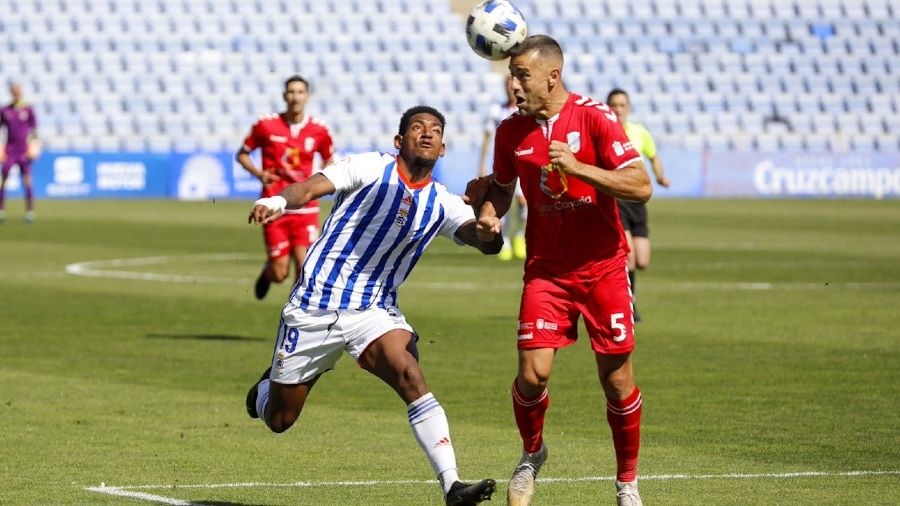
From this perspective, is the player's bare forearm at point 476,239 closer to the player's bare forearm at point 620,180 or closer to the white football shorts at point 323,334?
the white football shorts at point 323,334

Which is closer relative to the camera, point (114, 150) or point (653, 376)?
point (653, 376)

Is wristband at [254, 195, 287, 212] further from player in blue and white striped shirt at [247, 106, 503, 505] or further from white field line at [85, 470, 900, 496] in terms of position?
white field line at [85, 470, 900, 496]

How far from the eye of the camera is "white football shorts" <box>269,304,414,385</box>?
26.0ft

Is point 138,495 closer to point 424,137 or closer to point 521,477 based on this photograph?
point 521,477

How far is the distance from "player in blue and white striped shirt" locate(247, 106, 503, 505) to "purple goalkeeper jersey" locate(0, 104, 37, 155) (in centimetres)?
2696

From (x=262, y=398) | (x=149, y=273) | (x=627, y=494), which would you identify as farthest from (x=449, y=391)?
(x=149, y=273)

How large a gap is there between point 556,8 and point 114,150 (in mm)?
15482

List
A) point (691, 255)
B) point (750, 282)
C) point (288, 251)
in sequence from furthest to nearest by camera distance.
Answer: point (691, 255)
point (750, 282)
point (288, 251)

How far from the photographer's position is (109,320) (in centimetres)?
1670

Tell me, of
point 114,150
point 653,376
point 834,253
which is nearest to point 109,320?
point 653,376

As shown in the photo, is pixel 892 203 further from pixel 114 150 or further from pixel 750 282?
pixel 750 282

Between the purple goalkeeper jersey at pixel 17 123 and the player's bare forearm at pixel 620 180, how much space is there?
2785 cm

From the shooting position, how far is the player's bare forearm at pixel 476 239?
313 inches

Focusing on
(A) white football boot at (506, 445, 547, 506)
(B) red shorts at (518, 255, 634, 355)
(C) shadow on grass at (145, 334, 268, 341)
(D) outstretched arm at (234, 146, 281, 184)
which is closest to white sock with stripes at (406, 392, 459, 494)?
(A) white football boot at (506, 445, 547, 506)
